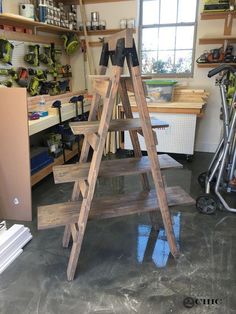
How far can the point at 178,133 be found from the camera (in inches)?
155

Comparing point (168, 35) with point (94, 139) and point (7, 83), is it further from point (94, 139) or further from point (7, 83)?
point (94, 139)

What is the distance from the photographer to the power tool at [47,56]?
3.85 m

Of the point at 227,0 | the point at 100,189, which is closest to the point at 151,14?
the point at 227,0

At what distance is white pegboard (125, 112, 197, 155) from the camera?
151 inches

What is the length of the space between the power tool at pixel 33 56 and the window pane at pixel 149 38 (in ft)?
5.82

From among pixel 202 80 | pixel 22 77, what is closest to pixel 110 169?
pixel 22 77

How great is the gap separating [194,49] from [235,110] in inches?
81.9

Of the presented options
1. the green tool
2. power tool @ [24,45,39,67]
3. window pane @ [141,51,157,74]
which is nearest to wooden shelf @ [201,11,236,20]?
window pane @ [141,51,157,74]

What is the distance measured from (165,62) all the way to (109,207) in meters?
3.29

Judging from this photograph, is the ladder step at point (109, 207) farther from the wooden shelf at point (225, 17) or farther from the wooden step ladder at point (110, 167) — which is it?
the wooden shelf at point (225, 17)

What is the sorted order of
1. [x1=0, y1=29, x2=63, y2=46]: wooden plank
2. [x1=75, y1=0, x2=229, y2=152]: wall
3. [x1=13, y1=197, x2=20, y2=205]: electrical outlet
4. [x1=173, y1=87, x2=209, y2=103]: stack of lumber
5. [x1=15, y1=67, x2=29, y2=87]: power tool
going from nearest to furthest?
[x1=13, y1=197, x2=20, y2=205]: electrical outlet
[x1=0, y1=29, x2=63, y2=46]: wooden plank
[x1=15, y1=67, x2=29, y2=87]: power tool
[x1=173, y1=87, x2=209, y2=103]: stack of lumber
[x1=75, y1=0, x2=229, y2=152]: wall

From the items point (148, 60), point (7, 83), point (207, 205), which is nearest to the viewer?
point (207, 205)

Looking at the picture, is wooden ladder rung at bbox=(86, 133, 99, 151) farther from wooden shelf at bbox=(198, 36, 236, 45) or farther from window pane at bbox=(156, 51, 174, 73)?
window pane at bbox=(156, 51, 174, 73)

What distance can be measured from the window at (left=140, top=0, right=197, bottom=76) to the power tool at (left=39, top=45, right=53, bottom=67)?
151 cm
